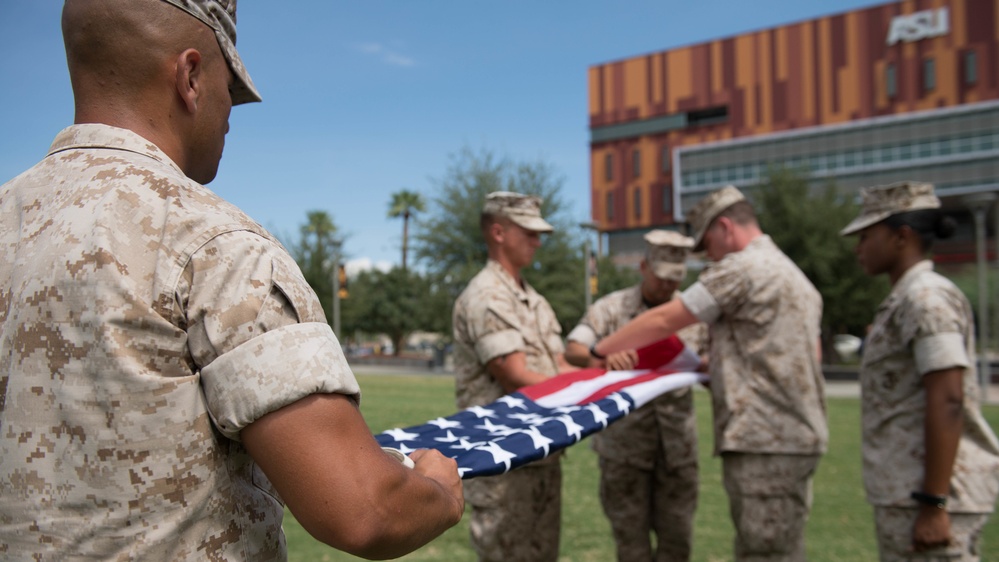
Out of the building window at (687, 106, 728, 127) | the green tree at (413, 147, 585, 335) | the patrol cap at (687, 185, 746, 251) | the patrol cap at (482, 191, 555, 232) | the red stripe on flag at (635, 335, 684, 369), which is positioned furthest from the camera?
the building window at (687, 106, 728, 127)

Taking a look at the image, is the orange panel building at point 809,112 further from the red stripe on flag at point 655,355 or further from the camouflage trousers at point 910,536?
the camouflage trousers at point 910,536

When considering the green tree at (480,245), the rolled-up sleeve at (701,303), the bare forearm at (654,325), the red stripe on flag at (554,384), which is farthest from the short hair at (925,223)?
the green tree at (480,245)

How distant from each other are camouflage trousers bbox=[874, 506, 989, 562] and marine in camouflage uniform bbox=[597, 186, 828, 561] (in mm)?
370

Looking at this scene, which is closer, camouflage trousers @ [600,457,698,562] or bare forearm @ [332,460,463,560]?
bare forearm @ [332,460,463,560]

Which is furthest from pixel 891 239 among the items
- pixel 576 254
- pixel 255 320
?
pixel 576 254

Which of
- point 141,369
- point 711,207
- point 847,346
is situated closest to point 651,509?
point 711,207

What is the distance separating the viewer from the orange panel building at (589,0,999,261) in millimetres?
47844

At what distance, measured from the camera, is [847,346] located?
47844mm

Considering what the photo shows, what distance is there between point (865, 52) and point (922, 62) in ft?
11.8

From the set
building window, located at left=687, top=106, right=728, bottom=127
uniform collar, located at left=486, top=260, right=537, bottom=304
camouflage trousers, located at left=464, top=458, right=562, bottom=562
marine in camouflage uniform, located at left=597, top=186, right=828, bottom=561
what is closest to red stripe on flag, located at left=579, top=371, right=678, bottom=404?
marine in camouflage uniform, located at left=597, top=186, right=828, bottom=561

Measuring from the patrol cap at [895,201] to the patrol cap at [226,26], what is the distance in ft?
10.1

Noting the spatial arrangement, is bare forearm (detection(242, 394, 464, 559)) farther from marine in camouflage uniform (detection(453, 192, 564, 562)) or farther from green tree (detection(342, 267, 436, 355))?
green tree (detection(342, 267, 436, 355))

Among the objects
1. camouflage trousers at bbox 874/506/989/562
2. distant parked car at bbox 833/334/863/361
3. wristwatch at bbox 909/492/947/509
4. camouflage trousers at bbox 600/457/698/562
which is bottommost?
distant parked car at bbox 833/334/863/361

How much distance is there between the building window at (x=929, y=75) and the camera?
162 feet
